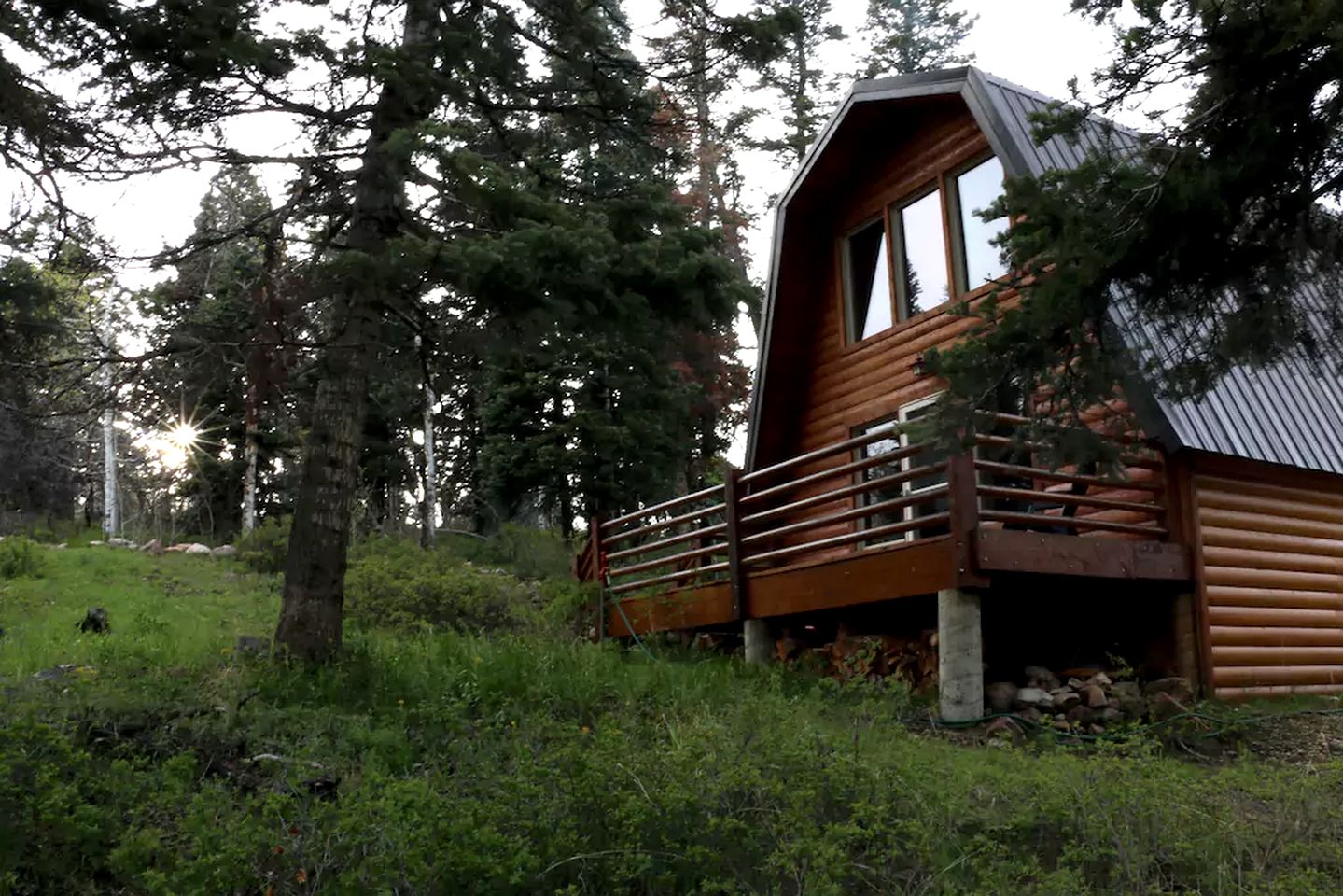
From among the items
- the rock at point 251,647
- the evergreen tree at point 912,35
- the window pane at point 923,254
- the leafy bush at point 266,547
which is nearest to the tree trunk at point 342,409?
the rock at point 251,647

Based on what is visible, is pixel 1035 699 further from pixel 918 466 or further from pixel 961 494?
pixel 918 466

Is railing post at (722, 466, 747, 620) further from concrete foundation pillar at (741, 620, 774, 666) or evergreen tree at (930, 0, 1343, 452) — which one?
evergreen tree at (930, 0, 1343, 452)

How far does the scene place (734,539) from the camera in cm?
1117

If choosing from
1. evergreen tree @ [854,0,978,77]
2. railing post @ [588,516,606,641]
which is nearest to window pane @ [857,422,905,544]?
railing post @ [588,516,606,641]

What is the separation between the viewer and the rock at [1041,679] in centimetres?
891

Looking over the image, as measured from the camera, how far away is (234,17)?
6902 millimetres

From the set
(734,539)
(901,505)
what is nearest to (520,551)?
(734,539)

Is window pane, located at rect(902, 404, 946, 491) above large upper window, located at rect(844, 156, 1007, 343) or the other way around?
the other way around

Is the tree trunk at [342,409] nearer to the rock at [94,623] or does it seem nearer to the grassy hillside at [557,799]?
the grassy hillside at [557,799]

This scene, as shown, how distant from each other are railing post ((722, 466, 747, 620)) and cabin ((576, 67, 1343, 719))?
1.0 inches

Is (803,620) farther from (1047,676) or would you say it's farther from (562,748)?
(562,748)

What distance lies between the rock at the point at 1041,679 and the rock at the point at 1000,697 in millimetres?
335

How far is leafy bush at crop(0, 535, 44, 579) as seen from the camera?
14.9 m

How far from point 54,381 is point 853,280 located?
8.38 metres
